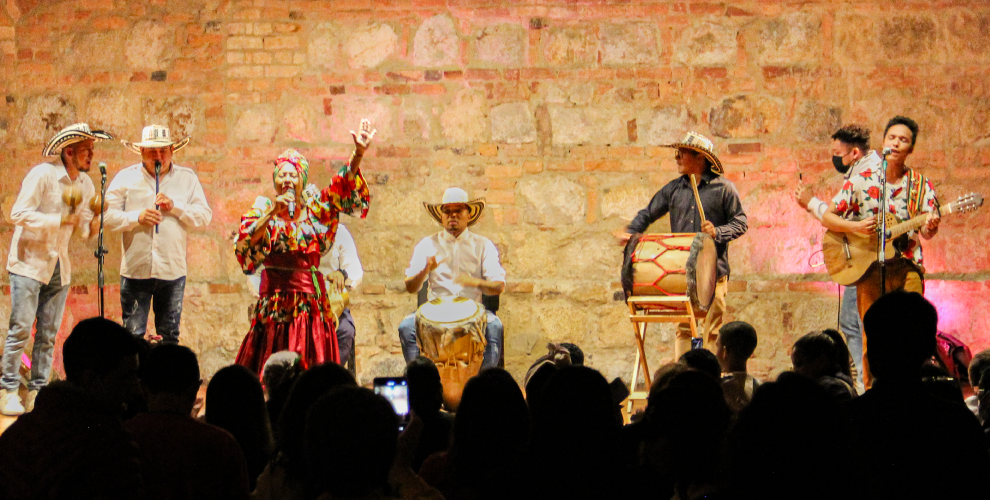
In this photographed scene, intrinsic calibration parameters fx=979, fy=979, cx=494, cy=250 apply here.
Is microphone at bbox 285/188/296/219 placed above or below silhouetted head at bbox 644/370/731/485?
above

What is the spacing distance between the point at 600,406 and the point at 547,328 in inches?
195

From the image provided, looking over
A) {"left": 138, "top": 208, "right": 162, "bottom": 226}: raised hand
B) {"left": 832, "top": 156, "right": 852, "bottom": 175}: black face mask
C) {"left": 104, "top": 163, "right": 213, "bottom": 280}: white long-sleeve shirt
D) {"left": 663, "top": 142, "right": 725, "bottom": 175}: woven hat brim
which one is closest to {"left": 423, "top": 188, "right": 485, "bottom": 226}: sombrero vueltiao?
{"left": 663, "top": 142, "right": 725, "bottom": 175}: woven hat brim

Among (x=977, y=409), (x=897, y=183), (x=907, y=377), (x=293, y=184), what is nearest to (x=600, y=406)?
(x=907, y=377)

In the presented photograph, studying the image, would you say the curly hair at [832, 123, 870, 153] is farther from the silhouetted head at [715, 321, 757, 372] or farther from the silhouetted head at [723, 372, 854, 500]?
the silhouetted head at [723, 372, 854, 500]

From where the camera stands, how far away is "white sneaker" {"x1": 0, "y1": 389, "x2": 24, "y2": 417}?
6059 millimetres

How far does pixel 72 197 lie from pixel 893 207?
207 inches

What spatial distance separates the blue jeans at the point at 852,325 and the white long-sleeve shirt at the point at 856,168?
75 centimetres

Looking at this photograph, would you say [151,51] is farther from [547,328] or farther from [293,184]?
[547,328]

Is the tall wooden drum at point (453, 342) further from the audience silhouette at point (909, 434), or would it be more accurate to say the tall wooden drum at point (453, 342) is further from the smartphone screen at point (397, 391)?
the audience silhouette at point (909, 434)

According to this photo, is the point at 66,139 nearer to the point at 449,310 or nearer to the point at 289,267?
the point at 289,267

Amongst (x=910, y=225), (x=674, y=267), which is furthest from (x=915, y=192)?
(x=674, y=267)

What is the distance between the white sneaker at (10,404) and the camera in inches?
239

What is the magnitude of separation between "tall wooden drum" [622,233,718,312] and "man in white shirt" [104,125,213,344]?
117 inches

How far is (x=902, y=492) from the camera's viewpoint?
91.3 inches
